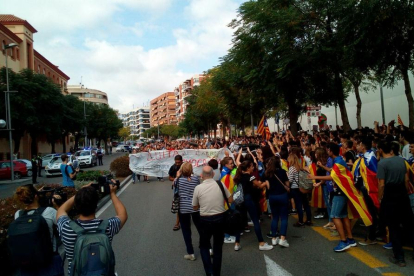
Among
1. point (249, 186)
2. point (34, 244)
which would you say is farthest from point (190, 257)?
point (34, 244)

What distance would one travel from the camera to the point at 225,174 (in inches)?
285

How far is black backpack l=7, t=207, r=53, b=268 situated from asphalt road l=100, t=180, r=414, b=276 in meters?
2.55

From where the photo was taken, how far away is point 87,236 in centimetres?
307

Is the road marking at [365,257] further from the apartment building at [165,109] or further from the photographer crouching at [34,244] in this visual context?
the apartment building at [165,109]

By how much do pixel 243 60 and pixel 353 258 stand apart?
46.6 feet

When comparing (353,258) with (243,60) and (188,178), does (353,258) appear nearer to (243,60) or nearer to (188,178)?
(188,178)

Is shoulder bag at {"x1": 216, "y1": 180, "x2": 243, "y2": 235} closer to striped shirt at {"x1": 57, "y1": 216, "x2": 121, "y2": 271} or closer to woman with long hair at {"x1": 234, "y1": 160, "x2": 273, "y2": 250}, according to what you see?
woman with long hair at {"x1": 234, "y1": 160, "x2": 273, "y2": 250}

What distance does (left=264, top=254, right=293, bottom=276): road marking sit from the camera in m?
5.39

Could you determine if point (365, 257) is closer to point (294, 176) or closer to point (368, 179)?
point (368, 179)

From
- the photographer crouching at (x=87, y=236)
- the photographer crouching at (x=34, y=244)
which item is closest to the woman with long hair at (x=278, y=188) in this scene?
the photographer crouching at (x=87, y=236)

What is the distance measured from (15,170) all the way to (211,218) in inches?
1074

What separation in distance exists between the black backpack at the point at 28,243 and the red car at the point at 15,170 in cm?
2698

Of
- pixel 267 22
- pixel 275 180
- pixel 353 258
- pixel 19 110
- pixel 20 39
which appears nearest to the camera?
pixel 353 258

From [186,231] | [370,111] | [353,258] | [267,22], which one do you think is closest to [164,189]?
[267,22]
